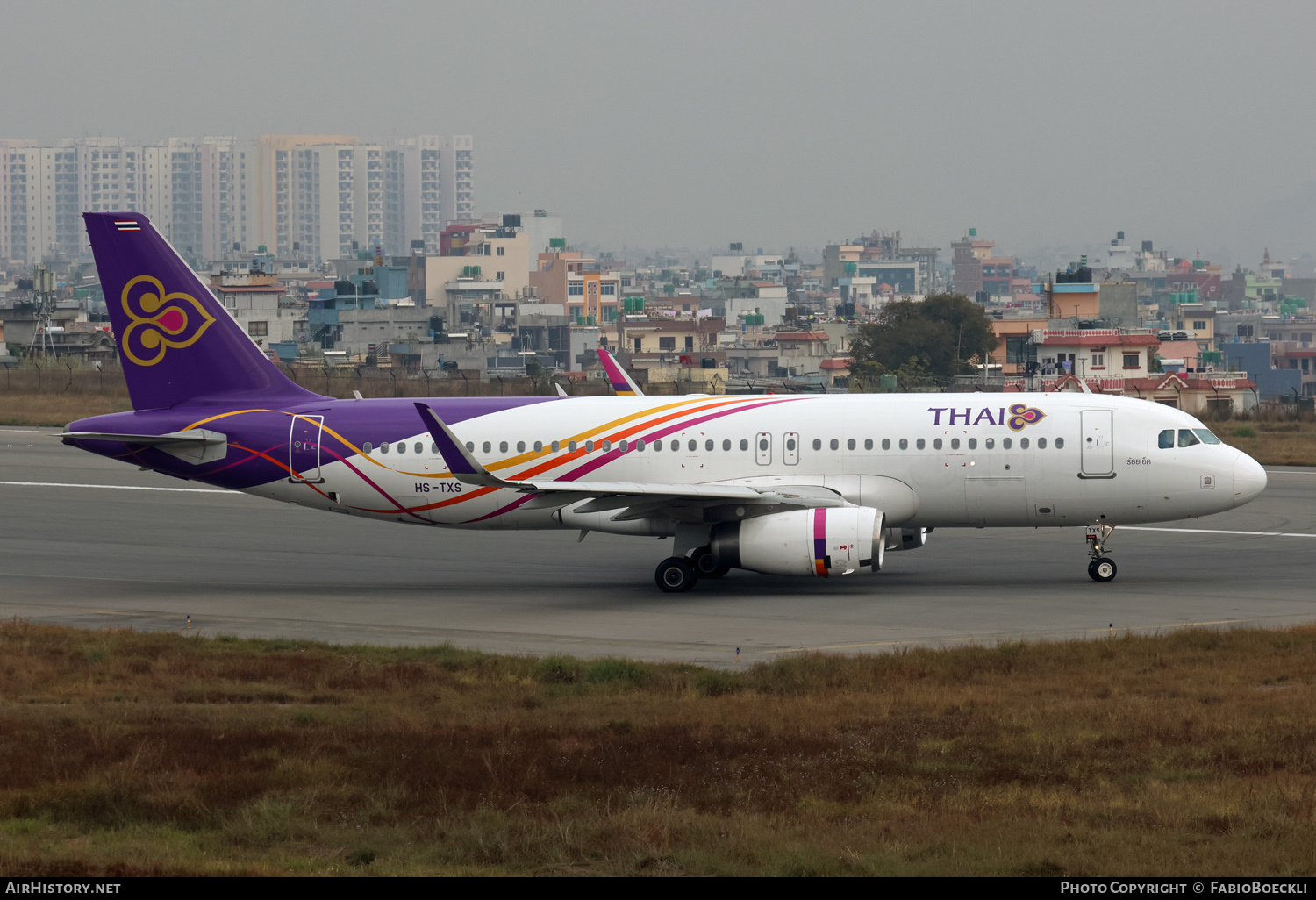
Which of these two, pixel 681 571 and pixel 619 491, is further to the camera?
pixel 681 571

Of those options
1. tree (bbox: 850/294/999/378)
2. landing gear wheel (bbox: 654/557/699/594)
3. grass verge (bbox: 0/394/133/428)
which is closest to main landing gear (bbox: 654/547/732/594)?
landing gear wheel (bbox: 654/557/699/594)

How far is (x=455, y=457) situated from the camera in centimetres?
3216

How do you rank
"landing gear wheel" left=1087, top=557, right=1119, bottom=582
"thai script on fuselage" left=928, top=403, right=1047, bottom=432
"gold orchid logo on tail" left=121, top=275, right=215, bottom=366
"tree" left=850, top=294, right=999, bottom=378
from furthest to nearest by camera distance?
"tree" left=850, top=294, right=999, bottom=378 → "gold orchid logo on tail" left=121, top=275, right=215, bottom=366 → "landing gear wheel" left=1087, top=557, right=1119, bottom=582 → "thai script on fuselage" left=928, top=403, right=1047, bottom=432

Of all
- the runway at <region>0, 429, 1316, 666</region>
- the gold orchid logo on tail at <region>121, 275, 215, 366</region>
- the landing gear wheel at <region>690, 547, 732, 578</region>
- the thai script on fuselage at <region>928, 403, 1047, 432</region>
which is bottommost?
the runway at <region>0, 429, 1316, 666</region>

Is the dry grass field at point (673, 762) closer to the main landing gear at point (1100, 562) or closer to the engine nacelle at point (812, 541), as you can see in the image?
the engine nacelle at point (812, 541)

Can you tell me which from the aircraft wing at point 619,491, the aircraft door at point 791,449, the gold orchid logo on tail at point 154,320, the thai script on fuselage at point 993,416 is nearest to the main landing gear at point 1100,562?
the thai script on fuselage at point 993,416

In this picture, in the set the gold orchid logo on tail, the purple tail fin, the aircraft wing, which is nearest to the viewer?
the aircraft wing

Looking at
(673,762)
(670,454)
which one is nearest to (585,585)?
(670,454)

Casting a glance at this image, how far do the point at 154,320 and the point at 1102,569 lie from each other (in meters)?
23.1

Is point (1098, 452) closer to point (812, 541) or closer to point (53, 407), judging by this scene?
point (812, 541)

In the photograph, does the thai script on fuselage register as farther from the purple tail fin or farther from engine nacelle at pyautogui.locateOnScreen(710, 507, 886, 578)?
the purple tail fin

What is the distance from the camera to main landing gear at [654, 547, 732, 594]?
3453 cm

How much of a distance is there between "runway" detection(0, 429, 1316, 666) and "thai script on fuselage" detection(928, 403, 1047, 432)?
3747 millimetres

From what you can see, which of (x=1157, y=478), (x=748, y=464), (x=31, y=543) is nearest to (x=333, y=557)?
(x=31, y=543)
